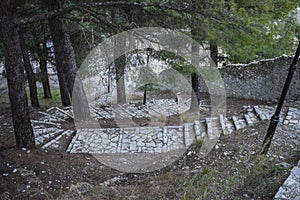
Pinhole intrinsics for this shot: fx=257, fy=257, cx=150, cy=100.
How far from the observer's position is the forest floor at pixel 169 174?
9.62 feet

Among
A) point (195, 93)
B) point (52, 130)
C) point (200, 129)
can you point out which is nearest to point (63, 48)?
point (52, 130)

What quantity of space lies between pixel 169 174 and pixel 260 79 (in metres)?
5.99

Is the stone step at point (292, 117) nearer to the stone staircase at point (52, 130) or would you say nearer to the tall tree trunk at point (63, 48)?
the stone staircase at point (52, 130)

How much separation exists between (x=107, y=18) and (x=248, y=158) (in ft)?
11.2

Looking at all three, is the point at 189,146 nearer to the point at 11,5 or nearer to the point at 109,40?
the point at 109,40

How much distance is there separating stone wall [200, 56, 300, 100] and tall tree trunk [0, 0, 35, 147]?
22.7ft

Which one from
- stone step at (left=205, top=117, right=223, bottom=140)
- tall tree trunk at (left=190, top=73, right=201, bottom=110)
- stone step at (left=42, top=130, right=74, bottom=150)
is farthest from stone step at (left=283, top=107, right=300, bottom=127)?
stone step at (left=42, top=130, right=74, bottom=150)

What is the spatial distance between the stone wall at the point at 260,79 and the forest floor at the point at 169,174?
127 inches

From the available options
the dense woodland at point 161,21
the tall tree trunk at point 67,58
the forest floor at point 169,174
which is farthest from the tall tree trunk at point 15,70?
the tall tree trunk at point 67,58

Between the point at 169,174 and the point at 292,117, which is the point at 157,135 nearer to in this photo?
the point at 169,174

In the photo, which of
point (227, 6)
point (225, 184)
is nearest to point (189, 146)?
point (225, 184)

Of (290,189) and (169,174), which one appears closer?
(290,189)

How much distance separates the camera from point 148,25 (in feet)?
14.5

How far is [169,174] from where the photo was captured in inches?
157
